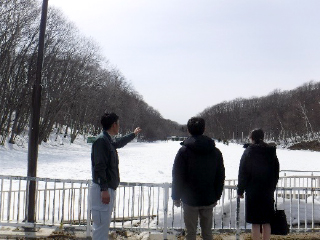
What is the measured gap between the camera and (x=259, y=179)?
16.6 feet

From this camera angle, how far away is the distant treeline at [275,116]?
9956 centimetres

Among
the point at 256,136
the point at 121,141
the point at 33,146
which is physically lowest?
the point at 33,146

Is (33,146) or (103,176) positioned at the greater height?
(33,146)

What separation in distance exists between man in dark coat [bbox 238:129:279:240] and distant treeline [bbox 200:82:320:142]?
8993 cm

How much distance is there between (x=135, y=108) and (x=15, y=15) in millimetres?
72847

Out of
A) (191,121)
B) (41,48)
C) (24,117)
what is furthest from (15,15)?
(191,121)

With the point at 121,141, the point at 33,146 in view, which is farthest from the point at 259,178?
the point at 33,146

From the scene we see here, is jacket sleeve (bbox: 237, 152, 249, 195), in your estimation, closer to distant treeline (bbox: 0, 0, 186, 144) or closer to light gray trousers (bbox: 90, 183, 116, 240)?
light gray trousers (bbox: 90, 183, 116, 240)

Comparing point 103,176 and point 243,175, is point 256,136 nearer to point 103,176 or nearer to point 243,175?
point 243,175

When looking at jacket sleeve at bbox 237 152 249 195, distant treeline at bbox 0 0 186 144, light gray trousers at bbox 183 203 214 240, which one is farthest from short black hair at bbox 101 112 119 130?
distant treeline at bbox 0 0 186 144

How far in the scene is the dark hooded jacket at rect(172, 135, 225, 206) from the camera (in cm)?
442

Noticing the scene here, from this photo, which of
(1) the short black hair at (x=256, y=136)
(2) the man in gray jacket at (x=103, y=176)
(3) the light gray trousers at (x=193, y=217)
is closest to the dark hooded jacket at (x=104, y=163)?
(2) the man in gray jacket at (x=103, y=176)

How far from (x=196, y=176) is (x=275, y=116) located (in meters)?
125

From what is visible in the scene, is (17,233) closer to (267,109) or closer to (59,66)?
(59,66)
